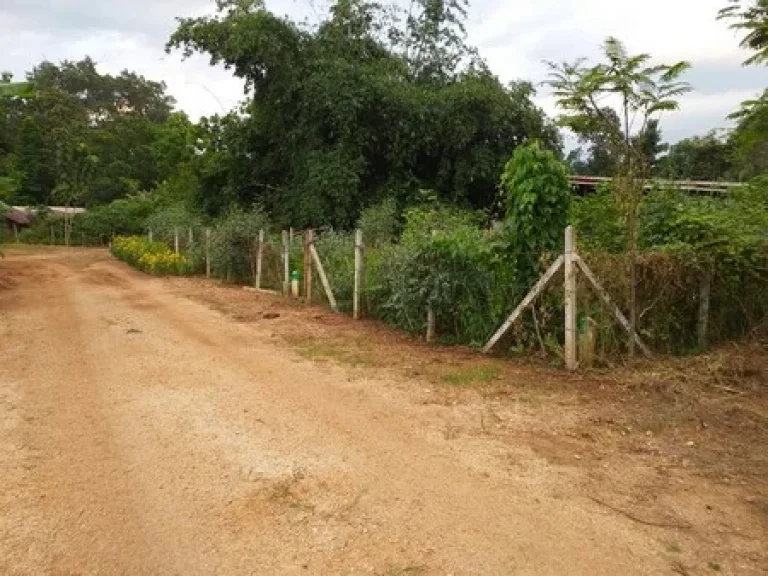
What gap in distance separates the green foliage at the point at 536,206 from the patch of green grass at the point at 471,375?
1310mm

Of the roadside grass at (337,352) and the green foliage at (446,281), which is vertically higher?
the green foliage at (446,281)

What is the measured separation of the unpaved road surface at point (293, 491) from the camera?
3432 mm

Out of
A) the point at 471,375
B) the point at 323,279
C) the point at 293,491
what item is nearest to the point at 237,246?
the point at 323,279

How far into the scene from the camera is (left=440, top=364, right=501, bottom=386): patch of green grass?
7.10 m

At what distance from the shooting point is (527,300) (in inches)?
303

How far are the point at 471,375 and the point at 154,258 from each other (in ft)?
52.2

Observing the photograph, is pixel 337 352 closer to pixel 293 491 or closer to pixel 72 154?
pixel 293 491

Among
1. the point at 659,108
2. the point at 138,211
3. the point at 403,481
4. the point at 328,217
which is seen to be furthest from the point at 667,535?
the point at 138,211

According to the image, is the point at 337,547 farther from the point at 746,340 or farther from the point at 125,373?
the point at 746,340

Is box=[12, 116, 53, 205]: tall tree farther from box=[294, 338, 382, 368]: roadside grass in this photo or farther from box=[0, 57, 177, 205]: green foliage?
box=[294, 338, 382, 368]: roadside grass

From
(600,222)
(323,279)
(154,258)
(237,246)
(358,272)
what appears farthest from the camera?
(154,258)

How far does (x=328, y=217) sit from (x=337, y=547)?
1614cm

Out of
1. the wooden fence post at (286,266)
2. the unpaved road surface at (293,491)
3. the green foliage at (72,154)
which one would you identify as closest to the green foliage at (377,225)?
the wooden fence post at (286,266)

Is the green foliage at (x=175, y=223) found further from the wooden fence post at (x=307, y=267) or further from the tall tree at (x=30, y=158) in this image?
the tall tree at (x=30, y=158)
